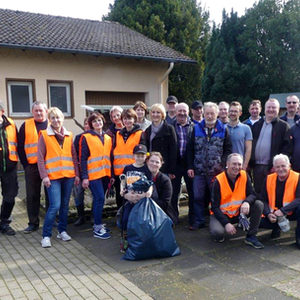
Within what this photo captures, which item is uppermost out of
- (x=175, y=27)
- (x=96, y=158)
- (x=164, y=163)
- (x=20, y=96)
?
(x=175, y=27)

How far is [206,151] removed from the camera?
4926mm

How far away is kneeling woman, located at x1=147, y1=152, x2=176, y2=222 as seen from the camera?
14.7 feet

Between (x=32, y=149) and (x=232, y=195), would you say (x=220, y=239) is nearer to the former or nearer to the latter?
(x=232, y=195)

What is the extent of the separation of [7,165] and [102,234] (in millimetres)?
1726

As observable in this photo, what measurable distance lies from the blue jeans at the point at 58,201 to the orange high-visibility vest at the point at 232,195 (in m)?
2.10

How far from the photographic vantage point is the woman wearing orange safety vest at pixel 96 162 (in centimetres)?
483

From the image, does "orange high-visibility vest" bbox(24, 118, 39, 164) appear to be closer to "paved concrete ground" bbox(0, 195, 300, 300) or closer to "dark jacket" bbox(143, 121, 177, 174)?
"paved concrete ground" bbox(0, 195, 300, 300)

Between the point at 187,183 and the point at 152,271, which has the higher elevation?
the point at 187,183

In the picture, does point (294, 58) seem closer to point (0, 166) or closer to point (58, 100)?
point (58, 100)

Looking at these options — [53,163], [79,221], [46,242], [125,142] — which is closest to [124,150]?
[125,142]

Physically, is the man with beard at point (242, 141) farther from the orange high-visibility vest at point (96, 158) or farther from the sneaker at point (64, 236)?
the sneaker at point (64, 236)

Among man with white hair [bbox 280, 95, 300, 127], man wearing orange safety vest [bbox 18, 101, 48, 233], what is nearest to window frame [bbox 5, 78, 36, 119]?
man wearing orange safety vest [bbox 18, 101, 48, 233]

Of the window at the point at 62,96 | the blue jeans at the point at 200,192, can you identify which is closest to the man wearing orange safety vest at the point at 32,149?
the blue jeans at the point at 200,192

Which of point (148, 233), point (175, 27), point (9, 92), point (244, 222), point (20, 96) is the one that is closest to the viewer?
point (148, 233)
